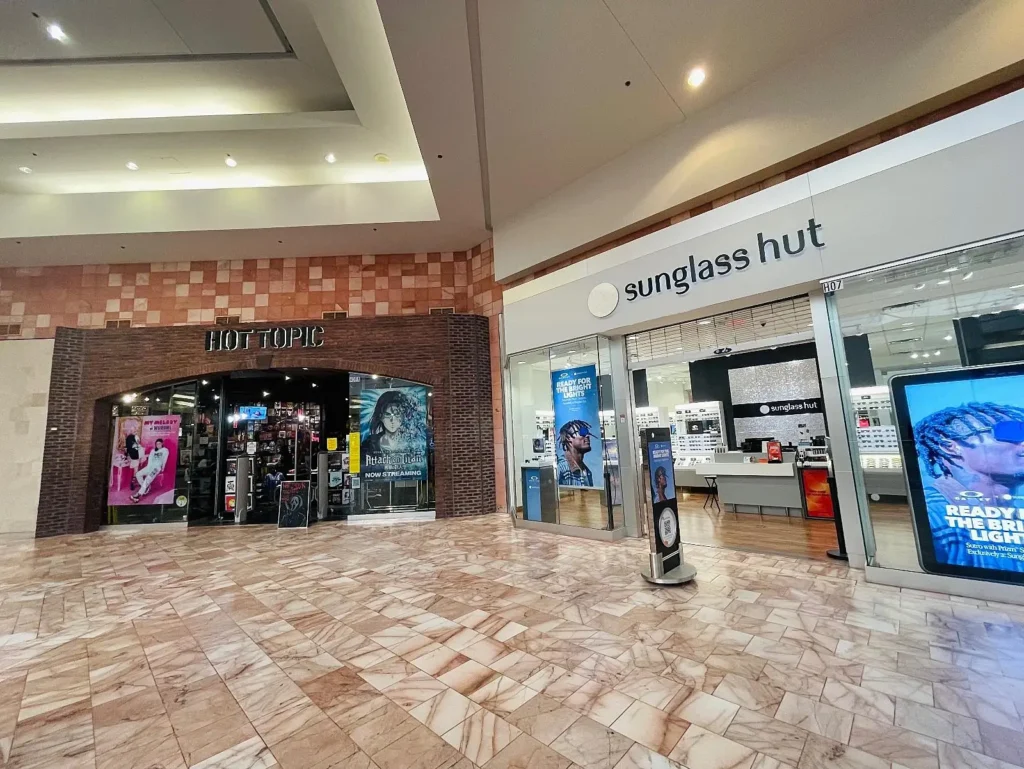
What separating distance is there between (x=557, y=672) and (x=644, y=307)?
4.62 metres

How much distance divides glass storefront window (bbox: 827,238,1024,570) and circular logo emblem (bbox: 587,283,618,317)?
258 centimetres

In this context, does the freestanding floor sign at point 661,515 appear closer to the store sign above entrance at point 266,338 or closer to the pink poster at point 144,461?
the store sign above entrance at point 266,338

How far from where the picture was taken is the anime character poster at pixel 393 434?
8.88 m

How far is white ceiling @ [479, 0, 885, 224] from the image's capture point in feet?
15.0

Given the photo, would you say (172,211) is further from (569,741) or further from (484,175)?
(569,741)

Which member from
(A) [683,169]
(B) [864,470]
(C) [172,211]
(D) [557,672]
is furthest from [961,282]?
(C) [172,211]

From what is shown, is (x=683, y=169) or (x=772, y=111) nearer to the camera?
(x=772, y=111)

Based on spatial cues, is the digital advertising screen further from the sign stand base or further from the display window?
the display window

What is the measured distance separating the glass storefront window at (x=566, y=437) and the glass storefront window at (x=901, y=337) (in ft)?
9.40

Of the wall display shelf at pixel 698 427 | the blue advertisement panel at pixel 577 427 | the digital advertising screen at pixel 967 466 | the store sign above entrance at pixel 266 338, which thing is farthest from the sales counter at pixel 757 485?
the store sign above entrance at pixel 266 338

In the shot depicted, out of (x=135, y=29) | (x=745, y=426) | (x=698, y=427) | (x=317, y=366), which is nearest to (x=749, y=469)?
(x=745, y=426)

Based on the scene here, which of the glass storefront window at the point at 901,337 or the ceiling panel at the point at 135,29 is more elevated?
the ceiling panel at the point at 135,29

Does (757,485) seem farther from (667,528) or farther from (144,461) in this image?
(144,461)

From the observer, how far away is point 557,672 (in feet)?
8.69
